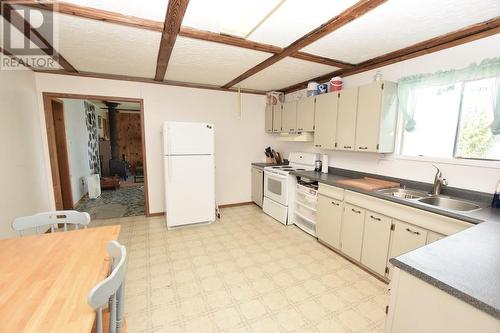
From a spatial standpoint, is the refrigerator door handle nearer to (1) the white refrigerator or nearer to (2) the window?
→ (1) the white refrigerator

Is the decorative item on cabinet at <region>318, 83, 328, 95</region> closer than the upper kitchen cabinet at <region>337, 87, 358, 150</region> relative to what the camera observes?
No

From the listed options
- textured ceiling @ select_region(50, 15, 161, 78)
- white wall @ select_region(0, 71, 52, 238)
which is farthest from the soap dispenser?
white wall @ select_region(0, 71, 52, 238)

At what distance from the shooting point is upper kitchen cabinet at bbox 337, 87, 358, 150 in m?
2.69

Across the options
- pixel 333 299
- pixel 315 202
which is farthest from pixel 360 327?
pixel 315 202

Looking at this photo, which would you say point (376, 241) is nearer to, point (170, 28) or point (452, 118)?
point (452, 118)

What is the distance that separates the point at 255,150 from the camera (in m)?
4.70

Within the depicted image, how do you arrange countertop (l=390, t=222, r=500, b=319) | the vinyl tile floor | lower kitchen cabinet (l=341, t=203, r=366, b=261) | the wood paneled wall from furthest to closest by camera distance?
the wood paneled wall < lower kitchen cabinet (l=341, t=203, r=366, b=261) < the vinyl tile floor < countertop (l=390, t=222, r=500, b=319)

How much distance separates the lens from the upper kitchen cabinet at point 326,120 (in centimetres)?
298

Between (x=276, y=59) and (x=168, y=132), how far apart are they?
1815mm

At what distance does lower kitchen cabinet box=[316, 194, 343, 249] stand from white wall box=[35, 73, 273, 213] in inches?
80.4

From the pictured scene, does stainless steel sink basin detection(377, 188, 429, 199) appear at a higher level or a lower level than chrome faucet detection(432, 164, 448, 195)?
lower

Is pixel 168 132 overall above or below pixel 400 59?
below

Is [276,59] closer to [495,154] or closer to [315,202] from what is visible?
[315,202]

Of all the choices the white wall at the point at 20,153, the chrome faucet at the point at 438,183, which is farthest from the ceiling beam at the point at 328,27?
the white wall at the point at 20,153
